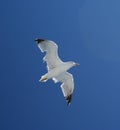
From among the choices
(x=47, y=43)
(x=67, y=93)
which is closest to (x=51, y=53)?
(x=47, y=43)

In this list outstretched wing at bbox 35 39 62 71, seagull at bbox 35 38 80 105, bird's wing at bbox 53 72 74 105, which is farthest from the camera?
bird's wing at bbox 53 72 74 105

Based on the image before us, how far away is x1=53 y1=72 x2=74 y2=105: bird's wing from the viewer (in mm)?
18156

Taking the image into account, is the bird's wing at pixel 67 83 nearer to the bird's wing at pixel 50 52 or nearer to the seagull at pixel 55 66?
the seagull at pixel 55 66

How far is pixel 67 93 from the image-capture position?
1828 centimetres

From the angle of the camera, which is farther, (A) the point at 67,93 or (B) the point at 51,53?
(A) the point at 67,93

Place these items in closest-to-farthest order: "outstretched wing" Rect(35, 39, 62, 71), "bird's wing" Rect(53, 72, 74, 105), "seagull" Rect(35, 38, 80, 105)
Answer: "outstretched wing" Rect(35, 39, 62, 71) < "seagull" Rect(35, 38, 80, 105) < "bird's wing" Rect(53, 72, 74, 105)

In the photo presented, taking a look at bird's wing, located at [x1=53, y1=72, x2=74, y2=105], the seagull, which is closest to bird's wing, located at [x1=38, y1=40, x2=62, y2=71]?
the seagull

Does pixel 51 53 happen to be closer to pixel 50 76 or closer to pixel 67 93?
pixel 50 76

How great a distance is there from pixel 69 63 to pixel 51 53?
0.79 meters

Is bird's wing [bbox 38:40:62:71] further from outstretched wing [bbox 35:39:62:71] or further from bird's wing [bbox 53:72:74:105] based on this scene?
bird's wing [bbox 53:72:74:105]

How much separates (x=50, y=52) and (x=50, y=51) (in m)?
0.06

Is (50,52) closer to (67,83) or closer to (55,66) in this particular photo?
(55,66)

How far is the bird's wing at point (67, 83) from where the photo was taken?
1816cm

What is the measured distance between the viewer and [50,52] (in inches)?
673
